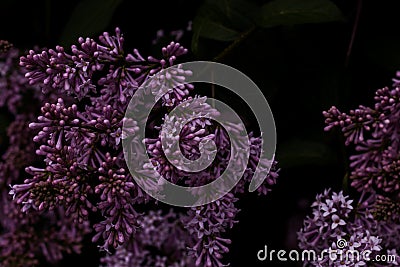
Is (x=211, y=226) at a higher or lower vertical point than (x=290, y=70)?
lower

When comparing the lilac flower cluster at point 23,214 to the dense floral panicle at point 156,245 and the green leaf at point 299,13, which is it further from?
the green leaf at point 299,13

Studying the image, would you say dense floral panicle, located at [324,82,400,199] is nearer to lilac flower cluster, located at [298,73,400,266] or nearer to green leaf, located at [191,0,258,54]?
lilac flower cluster, located at [298,73,400,266]

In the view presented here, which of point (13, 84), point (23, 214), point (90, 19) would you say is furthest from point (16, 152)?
point (90, 19)

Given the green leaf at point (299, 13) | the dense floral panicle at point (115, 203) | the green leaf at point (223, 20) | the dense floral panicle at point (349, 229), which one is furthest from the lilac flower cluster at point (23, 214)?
the dense floral panicle at point (349, 229)

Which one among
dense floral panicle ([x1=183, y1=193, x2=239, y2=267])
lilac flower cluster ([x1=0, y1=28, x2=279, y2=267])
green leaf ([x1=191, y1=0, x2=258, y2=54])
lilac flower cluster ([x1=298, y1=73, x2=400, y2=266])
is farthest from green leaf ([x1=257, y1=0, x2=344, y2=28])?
dense floral panicle ([x1=183, y1=193, x2=239, y2=267])

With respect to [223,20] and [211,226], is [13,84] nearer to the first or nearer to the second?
[223,20]

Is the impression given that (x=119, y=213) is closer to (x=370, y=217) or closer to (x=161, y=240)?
(x=370, y=217)
